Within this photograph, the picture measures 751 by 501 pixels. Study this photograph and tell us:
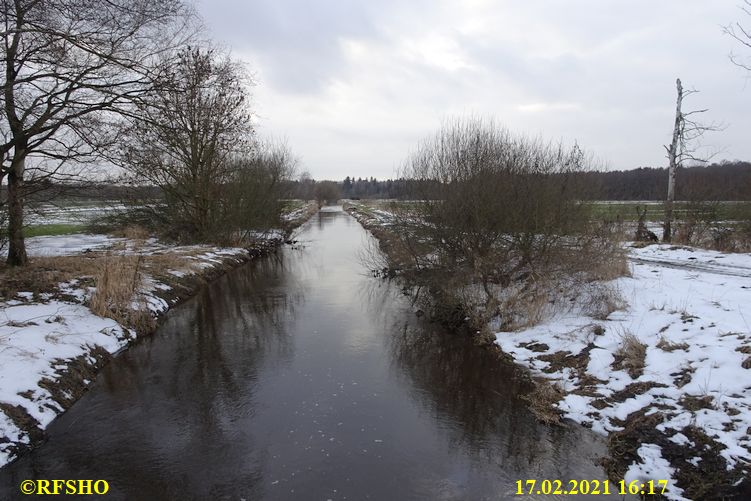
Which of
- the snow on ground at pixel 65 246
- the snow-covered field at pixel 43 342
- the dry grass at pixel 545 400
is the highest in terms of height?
the snow on ground at pixel 65 246

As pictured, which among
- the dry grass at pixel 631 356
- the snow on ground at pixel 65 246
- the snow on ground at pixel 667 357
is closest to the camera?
the snow on ground at pixel 667 357

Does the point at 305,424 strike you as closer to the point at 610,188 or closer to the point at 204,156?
the point at 610,188

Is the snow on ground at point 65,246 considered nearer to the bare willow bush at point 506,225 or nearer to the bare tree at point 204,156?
the bare tree at point 204,156

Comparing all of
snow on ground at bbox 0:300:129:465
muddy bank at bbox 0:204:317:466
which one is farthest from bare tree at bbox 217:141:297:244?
snow on ground at bbox 0:300:129:465

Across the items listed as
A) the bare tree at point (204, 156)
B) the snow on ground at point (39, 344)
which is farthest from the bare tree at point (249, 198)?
the snow on ground at point (39, 344)

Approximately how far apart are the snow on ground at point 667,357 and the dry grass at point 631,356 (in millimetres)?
62

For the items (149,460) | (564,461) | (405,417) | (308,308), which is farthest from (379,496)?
(308,308)

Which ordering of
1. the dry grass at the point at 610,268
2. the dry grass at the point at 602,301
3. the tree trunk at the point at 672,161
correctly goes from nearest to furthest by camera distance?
the dry grass at the point at 602,301, the dry grass at the point at 610,268, the tree trunk at the point at 672,161

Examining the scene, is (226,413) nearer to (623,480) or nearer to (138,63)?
(623,480)

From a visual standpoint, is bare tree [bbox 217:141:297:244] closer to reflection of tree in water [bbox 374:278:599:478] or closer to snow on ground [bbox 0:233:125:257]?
snow on ground [bbox 0:233:125:257]

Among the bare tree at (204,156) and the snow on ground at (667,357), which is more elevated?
the bare tree at (204,156)

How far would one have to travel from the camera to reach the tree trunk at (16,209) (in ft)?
31.9

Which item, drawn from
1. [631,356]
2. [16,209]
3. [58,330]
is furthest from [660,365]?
[16,209]

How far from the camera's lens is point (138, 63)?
8.62m
